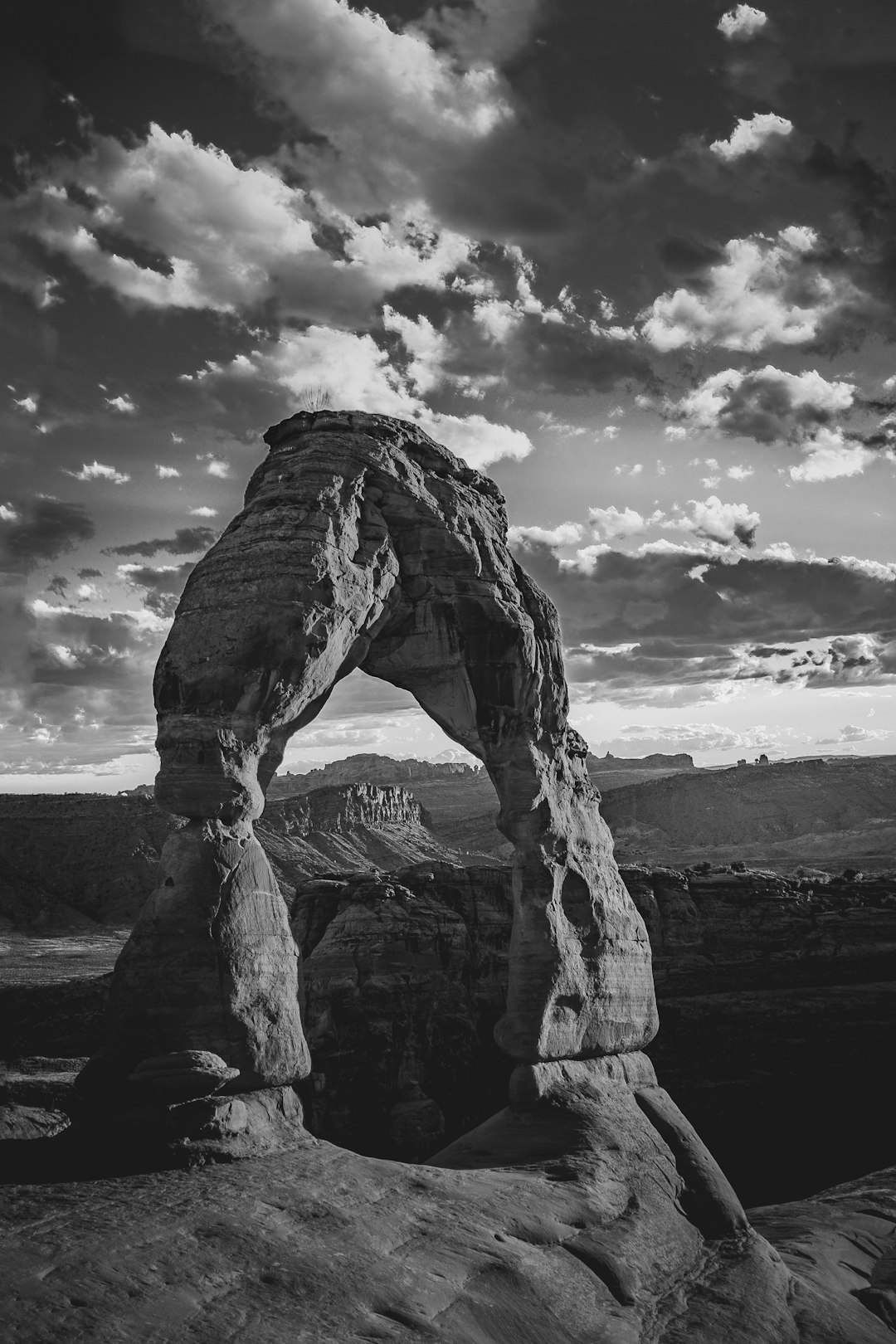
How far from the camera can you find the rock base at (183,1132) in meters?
8.05

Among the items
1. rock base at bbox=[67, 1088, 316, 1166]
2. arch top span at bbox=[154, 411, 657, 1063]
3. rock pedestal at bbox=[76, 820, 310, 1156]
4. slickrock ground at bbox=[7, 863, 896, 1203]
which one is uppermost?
arch top span at bbox=[154, 411, 657, 1063]

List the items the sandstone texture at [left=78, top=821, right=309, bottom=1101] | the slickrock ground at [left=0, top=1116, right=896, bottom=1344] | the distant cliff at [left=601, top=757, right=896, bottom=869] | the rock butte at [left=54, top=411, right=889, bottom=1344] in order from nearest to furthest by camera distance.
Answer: the slickrock ground at [left=0, top=1116, right=896, bottom=1344], the rock butte at [left=54, top=411, right=889, bottom=1344], the sandstone texture at [left=78, top=821, right=309, bottom=1101], the distant cliff at [left=601, top=757, right=896, bottom=869]

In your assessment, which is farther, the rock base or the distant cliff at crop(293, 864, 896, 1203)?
the distant cliff at crop(293, 864, 896, 1203)

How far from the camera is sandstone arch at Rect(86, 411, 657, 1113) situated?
9445 millimetres

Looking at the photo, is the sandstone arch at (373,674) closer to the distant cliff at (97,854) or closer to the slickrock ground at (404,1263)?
the slickrock ground at (404,1263)

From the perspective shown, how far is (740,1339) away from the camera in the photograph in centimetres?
897

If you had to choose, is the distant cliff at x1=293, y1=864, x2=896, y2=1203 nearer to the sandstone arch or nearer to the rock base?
the sandstone arch

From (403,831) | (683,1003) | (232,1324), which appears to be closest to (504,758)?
(232,1324)

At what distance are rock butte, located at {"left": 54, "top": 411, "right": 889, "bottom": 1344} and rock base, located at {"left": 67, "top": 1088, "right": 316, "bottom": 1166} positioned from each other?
2 centimetres

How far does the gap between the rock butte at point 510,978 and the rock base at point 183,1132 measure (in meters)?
0.02

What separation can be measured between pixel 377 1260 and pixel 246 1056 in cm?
224

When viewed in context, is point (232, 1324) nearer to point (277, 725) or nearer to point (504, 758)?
point (277, 725)

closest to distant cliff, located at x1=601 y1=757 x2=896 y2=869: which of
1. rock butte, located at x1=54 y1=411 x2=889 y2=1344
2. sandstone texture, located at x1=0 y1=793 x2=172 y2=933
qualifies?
sandstone texture, located at x1=0 y1=793 x2=172 y2=933

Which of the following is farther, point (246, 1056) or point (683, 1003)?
point (683, 1003)
